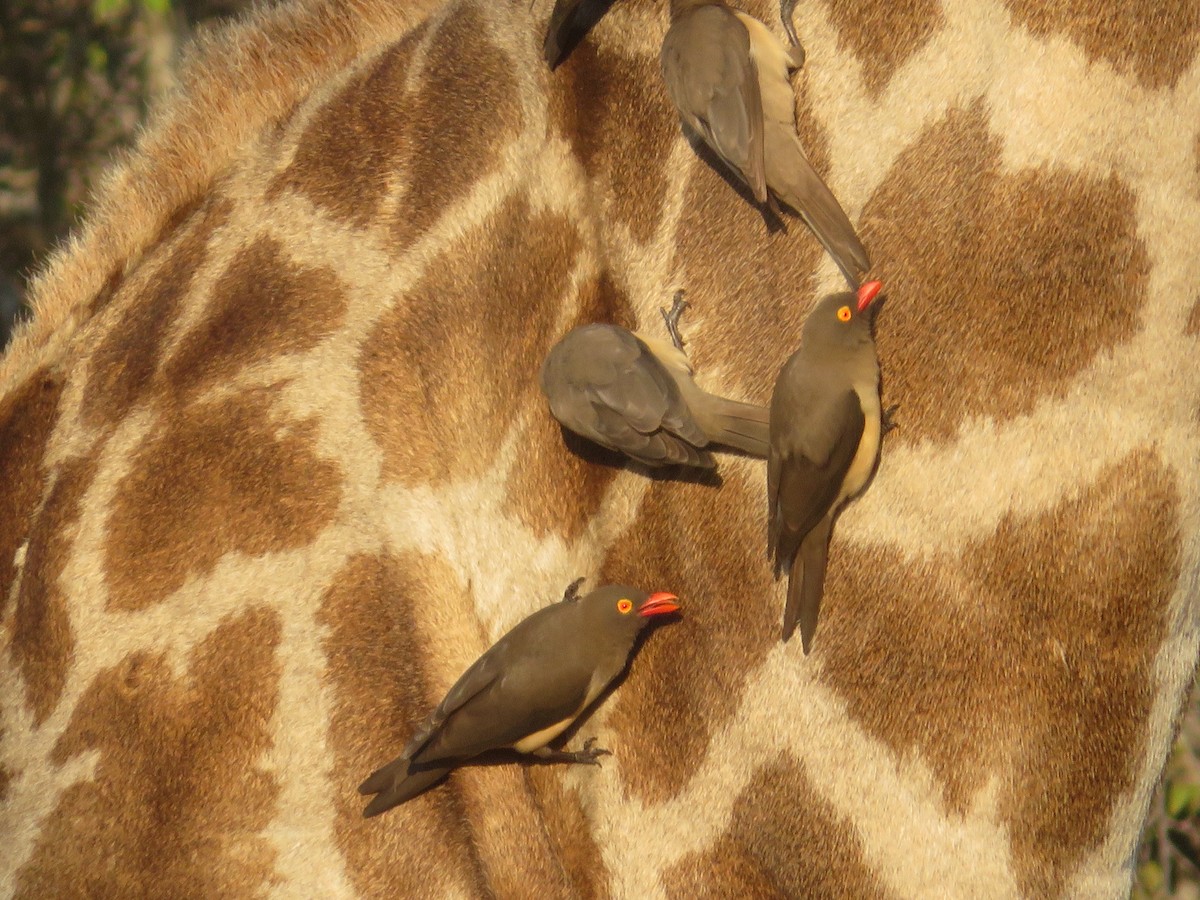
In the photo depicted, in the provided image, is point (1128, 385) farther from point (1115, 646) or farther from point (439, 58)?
point (439, 58)

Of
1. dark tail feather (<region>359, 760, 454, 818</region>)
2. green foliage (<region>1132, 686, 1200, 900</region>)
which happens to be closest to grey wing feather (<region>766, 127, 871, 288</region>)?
dark tail feather (<region>359, 760, 454, 818</region>)

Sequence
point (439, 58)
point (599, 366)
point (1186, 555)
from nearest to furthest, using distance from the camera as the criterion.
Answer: point (1186, 555)
point (599, 366)
point (439, 58)

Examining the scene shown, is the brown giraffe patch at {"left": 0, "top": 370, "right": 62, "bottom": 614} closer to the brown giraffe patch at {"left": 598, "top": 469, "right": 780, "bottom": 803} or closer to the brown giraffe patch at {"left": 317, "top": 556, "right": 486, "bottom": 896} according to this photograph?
the brown giraffe patch at {"left": 317, "top": 556, "right": 486, "bottom": 896}

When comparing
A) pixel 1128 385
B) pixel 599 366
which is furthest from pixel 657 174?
pixel 1128 385

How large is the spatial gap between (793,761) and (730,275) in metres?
0.72

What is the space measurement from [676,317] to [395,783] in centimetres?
81

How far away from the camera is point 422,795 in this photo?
2.03 metres

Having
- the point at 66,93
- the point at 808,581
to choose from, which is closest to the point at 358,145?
the point at 808,581

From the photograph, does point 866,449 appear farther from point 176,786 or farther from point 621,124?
point 176,786

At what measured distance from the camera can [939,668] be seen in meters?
1.88

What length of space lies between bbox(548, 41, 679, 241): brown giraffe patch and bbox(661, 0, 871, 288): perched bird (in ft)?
0.47

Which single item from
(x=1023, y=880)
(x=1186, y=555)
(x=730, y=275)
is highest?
(x=730, y=275)

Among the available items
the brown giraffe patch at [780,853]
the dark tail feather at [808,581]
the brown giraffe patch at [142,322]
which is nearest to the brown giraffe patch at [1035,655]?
the dark tail feather at [808,581]

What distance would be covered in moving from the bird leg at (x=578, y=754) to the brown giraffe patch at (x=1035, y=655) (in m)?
0.40
